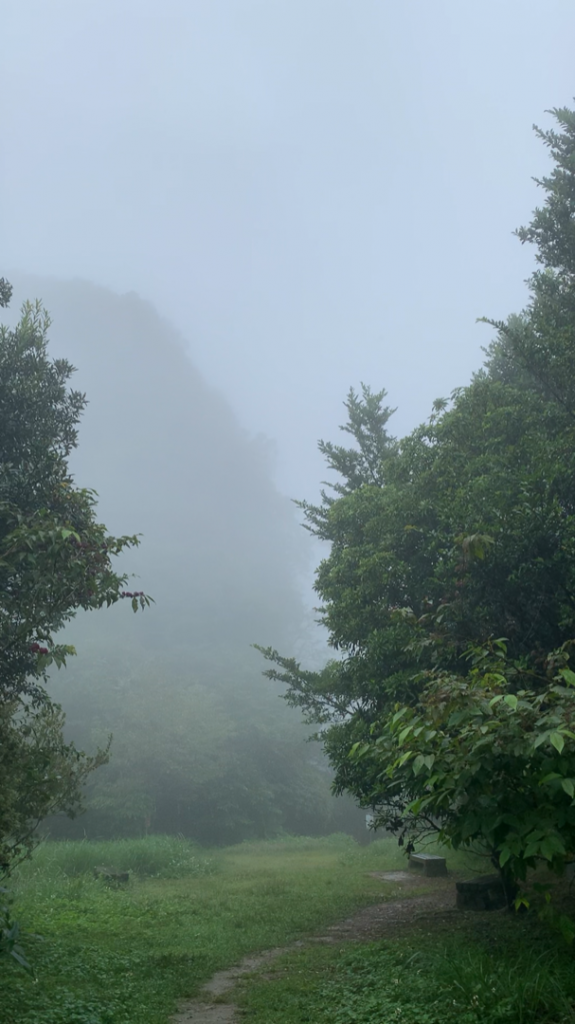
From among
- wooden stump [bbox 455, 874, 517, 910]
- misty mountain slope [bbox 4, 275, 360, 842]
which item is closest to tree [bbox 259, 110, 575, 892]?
wooden stump [bbox 455, 874, 517, 910]

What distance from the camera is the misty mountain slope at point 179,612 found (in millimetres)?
34562

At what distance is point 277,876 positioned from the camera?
18391mm

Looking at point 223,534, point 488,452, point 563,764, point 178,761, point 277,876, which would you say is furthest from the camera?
point 223,534

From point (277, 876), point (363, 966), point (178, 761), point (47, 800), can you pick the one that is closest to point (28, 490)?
point (47, 800)

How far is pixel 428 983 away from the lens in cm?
621

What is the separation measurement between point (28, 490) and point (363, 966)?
21.1 feet

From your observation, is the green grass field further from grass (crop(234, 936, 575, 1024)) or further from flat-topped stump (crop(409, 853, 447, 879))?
flat-topped stump (crop(409, 853, 447, 879))

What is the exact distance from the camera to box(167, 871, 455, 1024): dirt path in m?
6.72

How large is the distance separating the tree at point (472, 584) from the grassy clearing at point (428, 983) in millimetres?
830

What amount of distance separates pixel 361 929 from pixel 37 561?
7.39m

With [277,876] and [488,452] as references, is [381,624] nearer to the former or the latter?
[488,452]

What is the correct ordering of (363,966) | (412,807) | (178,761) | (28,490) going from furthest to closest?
1. (178,761)
2. (28,490)
3. (363,966)
4. (412,807)

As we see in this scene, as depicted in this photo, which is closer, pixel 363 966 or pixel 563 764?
pixel 563 764

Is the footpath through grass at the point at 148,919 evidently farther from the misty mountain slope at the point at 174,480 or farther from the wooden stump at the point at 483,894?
the misty mountain slope at the point at 174,480
